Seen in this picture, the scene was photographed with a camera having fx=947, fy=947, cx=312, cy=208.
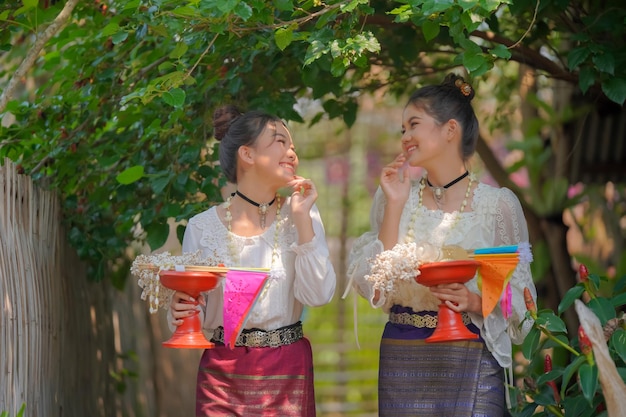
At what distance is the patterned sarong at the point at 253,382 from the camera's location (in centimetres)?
318

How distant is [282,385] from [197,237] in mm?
586

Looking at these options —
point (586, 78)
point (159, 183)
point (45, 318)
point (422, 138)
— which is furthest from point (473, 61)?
point (45, 318)

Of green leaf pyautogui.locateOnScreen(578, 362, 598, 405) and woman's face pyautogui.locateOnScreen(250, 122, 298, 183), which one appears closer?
green leaf pyautogui.locateOnScreen(578, 362, 598, 405)

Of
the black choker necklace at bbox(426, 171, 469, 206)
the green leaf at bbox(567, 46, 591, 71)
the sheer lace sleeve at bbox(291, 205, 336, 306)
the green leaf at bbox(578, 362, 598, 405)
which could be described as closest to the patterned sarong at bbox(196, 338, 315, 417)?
the sheer lace sleeve at bbox(291, 205, 336, 306)

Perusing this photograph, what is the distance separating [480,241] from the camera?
10.1 ft

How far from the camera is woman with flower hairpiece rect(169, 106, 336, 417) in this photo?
3.14 metres

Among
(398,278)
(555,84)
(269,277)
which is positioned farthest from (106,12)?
(555,84)

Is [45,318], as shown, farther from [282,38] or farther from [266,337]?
[282,38]

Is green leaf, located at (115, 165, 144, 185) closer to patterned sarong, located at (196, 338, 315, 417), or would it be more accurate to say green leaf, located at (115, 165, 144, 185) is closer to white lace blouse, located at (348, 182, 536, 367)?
patterned sarong, located at (196, 338, 315, 417)

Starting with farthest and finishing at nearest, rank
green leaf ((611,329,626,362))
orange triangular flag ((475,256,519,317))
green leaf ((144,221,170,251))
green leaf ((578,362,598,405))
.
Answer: green leaf ((144,221,170,251)), green leaf ((611,329,626,362)), orange triangular flag ((475,256,519,317)), green leaf ((578,362,598,405))

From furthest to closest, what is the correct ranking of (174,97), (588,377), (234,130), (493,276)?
(234,130) → (174,97) → (493,276) → (588,377)

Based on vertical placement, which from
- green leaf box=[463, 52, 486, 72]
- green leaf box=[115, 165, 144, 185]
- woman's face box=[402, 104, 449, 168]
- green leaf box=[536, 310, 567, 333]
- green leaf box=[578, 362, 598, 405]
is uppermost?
green leaf box=[463, 52, 486, 72]

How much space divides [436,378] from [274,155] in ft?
3.05

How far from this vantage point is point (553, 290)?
5605mm
